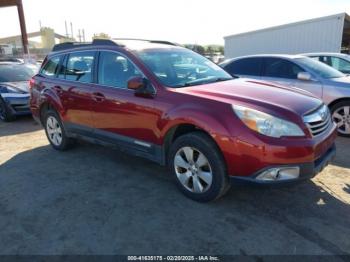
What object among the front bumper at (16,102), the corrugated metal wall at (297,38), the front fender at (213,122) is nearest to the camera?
the front fender at (213,122)

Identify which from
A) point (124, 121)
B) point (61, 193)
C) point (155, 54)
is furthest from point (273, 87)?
point (61, 193)

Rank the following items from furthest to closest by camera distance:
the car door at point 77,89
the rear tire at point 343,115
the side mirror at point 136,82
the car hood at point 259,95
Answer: the rear tire at point 343,115 < the car door at point 77,89 < the side mirror at point 136,82 < the car hood at point 259,95

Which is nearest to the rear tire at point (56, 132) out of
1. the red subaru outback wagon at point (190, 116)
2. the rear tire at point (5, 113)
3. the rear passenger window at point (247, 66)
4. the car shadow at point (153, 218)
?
the red subaru outback wagon at point (190, 116)

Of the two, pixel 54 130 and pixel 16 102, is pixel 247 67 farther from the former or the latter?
pixel 16 102

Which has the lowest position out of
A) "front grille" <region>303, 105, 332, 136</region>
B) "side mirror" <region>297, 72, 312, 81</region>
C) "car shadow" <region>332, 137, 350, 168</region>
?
"car shadow" <region>332, 137, 350, 168</region>

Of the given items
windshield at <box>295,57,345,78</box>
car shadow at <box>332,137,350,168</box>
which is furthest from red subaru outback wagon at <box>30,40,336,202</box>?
windshield at <box>295,57,345,78</box>

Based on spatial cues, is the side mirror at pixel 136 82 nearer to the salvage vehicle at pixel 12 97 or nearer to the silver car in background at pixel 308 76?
the silver car in background at pixel 308 76

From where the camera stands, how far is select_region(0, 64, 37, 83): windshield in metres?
8.98

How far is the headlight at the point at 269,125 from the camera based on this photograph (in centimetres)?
312

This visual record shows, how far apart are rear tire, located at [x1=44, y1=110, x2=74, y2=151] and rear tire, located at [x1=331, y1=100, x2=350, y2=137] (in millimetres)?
4855

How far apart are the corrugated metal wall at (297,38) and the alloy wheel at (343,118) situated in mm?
12458

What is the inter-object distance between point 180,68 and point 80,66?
Answer: 1.66m

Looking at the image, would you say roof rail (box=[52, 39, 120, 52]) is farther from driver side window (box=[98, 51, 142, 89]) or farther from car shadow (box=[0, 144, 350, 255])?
car shadow (box=[0, 144, 350, 255])

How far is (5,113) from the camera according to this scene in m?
8.42
